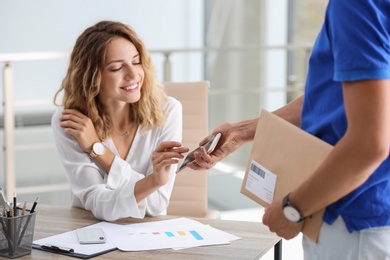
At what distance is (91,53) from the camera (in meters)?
2.27

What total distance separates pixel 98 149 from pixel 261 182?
885 mm

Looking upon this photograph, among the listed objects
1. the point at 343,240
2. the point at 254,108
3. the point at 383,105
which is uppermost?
the point at 383,105

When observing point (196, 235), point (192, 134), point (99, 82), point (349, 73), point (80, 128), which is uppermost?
point (349, 73)

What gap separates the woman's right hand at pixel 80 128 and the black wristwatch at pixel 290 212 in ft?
3.46

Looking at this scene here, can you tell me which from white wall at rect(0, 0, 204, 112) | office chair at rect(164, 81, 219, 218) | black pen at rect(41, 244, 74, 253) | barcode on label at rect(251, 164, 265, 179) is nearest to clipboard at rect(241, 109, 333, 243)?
barcode on label at rect(251, 164, 265, 179)

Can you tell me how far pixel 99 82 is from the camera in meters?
2.26

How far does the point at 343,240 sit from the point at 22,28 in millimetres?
5273

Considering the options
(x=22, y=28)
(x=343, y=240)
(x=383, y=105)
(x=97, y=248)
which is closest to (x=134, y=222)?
(x=97, y=248)

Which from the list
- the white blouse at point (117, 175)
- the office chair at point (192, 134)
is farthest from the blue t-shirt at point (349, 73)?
the office chair at point (192, 134)

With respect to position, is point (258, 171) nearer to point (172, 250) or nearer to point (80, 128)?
point (172, 250)

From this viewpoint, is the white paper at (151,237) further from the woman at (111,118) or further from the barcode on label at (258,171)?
the barcode on label at (258,171)

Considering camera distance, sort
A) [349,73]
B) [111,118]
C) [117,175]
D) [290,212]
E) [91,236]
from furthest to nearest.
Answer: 1. [111,118]
2. [117,175]
3. [91,236]
4. [290,212]
5. [349,73]

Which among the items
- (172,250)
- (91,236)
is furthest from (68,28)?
(172,250)

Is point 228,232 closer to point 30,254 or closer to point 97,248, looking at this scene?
point 97,248
